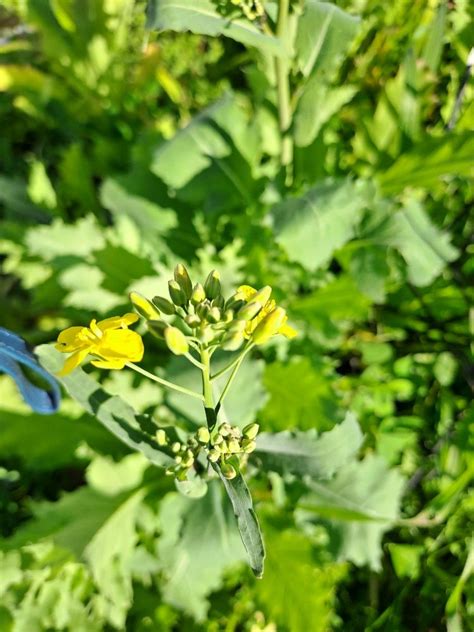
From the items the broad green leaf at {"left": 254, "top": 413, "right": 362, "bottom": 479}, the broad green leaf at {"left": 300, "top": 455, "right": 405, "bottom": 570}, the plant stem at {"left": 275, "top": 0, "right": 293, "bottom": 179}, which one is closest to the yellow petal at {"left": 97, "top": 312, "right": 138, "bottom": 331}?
the broad green leaf at {"left": 254, "top": 413, "right": 362, "bottom": 479}

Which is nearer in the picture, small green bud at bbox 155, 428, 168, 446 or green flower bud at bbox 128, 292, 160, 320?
green flower bud at bbox 128, 292, 160, 320

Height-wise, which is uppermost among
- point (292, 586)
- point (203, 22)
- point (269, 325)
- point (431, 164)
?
point (203, 22)

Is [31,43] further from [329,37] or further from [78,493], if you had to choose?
[78,493]

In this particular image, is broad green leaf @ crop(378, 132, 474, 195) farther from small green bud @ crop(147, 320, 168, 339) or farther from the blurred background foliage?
small green bud @ crop(147, 320, 168, 339)

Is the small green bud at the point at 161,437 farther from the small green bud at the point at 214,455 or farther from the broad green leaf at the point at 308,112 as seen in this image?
the broad green leaf at the point at 308,112

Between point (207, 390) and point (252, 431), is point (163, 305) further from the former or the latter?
point (252, 431)

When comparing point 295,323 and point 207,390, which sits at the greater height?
point 207,390

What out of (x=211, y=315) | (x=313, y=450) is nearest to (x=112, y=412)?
(x=211, y=315)
